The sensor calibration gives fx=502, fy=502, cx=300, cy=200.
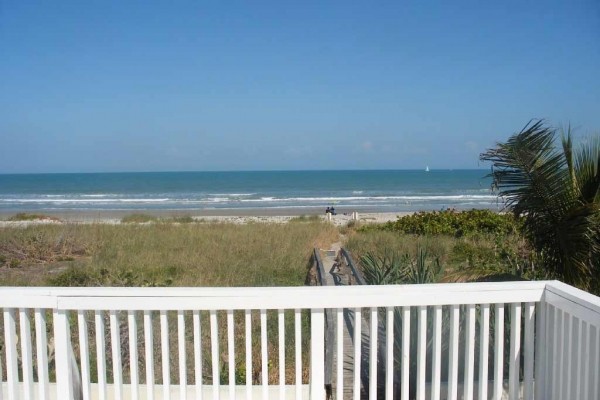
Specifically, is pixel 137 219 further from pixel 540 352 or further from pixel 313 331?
pixel 540 352

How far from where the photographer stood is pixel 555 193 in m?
3.63

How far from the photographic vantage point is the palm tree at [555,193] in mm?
3480

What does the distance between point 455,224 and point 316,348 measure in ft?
36.5

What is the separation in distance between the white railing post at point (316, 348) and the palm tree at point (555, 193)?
2.10 meters

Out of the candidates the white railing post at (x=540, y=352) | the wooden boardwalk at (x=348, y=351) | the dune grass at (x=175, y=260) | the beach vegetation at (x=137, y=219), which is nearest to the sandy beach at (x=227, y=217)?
the beach vegetation at (x=137, y=219)

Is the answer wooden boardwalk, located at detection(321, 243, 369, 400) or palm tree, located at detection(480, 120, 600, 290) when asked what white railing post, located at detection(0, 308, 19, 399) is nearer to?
wooden boardwalk, located at detection(321, 243, 369, 400)

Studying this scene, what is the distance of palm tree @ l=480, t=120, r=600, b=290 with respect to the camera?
348cm

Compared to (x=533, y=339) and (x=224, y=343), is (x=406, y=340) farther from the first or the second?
(x=224, y=343)

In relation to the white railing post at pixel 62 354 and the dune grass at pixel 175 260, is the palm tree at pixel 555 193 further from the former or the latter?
the white railing post at pixel 62 354

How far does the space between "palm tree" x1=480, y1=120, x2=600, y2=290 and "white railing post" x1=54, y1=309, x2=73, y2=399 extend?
319 centimetres

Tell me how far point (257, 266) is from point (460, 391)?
20.4ft

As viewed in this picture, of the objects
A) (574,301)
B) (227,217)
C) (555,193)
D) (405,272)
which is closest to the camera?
(574,301)

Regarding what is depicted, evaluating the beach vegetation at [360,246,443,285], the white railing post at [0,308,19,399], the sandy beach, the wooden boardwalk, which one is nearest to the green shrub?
the sandy beach

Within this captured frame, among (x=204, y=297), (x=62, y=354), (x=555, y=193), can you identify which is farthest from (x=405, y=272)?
(x=62, y=354)
